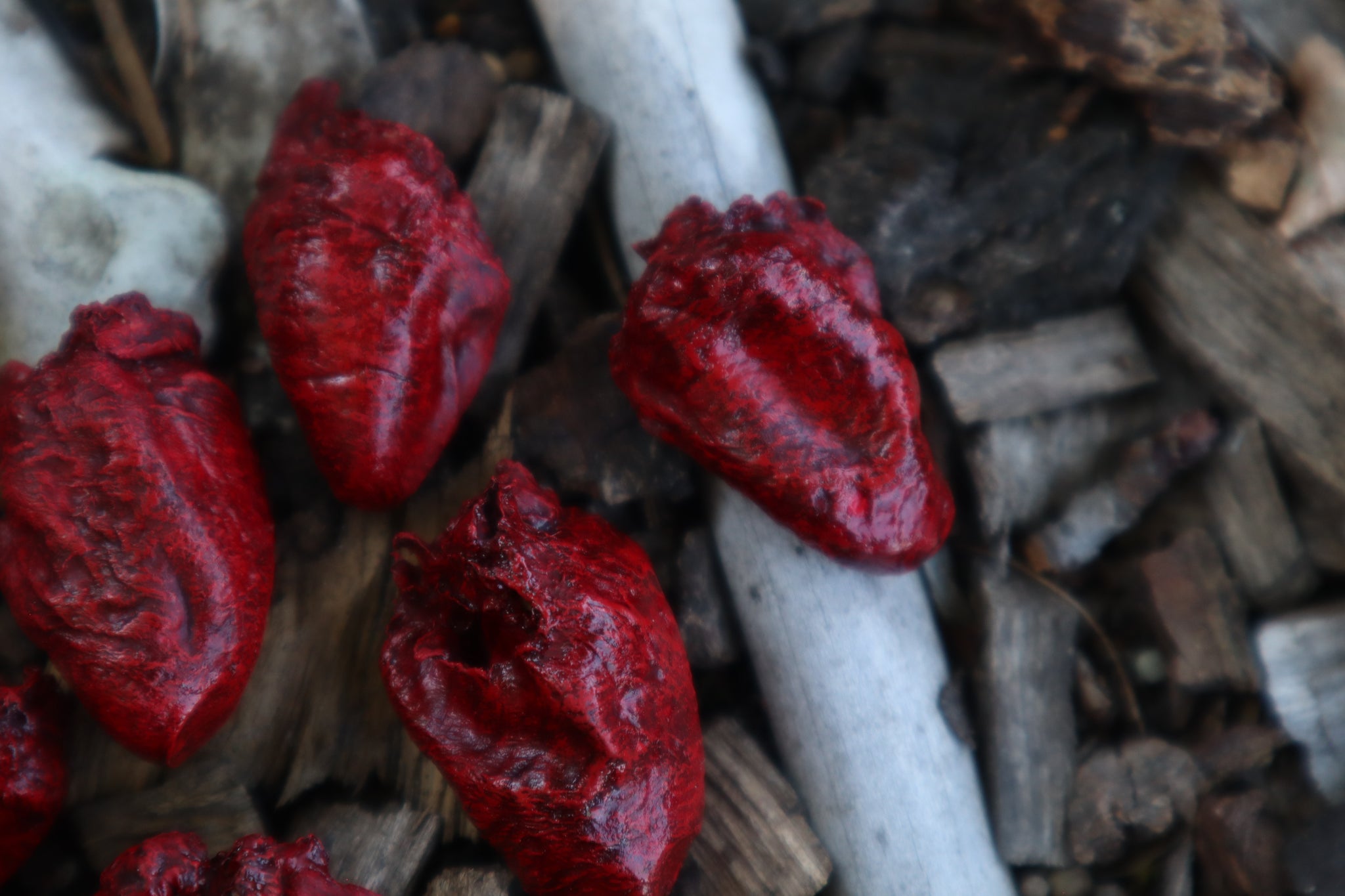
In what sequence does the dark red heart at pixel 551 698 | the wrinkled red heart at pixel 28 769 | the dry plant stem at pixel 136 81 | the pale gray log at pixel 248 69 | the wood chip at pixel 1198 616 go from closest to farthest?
the dark red heart at pixel 551 698
the wrinkled red heart at pixel 28 769
the wood chip at pixel 1198 616
the pale gray log at pixel 248 69
the dry plant stem at pixel 136 81

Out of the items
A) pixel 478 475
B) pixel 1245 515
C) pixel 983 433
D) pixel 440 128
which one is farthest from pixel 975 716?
pixel 440 128

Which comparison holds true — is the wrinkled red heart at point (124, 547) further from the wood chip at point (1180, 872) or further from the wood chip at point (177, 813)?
the wood chip at point (1180, 872)

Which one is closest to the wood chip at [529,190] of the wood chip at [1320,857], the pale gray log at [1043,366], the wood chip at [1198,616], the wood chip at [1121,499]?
the pale gray log at [1043,366]

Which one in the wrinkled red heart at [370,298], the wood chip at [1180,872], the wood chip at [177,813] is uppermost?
the wrinkled red heart at [370,298]

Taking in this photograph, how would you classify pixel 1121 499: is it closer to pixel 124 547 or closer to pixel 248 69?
pixel 124 547

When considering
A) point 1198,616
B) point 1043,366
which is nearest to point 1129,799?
point 1198,616

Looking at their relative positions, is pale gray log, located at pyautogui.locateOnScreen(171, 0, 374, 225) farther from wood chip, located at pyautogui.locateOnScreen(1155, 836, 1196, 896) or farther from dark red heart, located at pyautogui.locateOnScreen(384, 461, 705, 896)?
wood chip, located at pyautogui.locateOnScreen(1155, 836, 1196, 896)

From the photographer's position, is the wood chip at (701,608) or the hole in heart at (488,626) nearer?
the hole in heart at (488,626)

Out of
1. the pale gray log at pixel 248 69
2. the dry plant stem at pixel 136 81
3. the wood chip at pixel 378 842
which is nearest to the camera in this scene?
the wood chip at pixel 378 842
